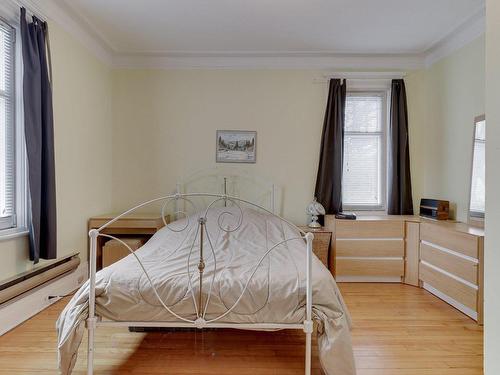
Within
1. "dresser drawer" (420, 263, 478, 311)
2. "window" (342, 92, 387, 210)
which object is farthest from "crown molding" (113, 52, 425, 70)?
"dresser drawer" (420, 263, 478, 311)

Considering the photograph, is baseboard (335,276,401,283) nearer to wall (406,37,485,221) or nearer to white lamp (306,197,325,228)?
white lamp (306,197,325,228)

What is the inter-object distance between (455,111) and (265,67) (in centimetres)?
212

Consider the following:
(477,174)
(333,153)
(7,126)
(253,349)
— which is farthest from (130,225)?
Answer: (477,174)

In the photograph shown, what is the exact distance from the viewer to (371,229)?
3.59 meters

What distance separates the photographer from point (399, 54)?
397 centimetres

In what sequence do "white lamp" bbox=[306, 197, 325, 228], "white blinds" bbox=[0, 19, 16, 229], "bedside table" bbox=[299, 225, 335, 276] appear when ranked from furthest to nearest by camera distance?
"white lamp" bbox=[306, 197, 325, 228] < "bedside table" bbox=[299, 225, 335, 276] < "white blinds" bbox=[0, 19, 16, 229]

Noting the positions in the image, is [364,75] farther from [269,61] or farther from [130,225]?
[130,225]

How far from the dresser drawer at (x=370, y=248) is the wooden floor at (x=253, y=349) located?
894 mm

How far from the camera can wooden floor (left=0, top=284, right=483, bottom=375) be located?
1.98 metres

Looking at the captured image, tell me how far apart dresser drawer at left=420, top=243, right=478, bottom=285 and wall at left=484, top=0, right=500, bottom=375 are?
1820 mm

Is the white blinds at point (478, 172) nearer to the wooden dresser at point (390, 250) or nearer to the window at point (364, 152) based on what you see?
the wooden dresser at point (390, 250)

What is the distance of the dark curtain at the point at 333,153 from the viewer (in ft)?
13.1

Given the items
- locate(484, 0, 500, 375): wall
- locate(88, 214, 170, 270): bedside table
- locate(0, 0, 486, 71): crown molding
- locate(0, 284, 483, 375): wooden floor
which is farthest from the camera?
locate(0, 0, 486, 71): crown molding

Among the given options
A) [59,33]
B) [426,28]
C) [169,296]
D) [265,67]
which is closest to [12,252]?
[169,296]
